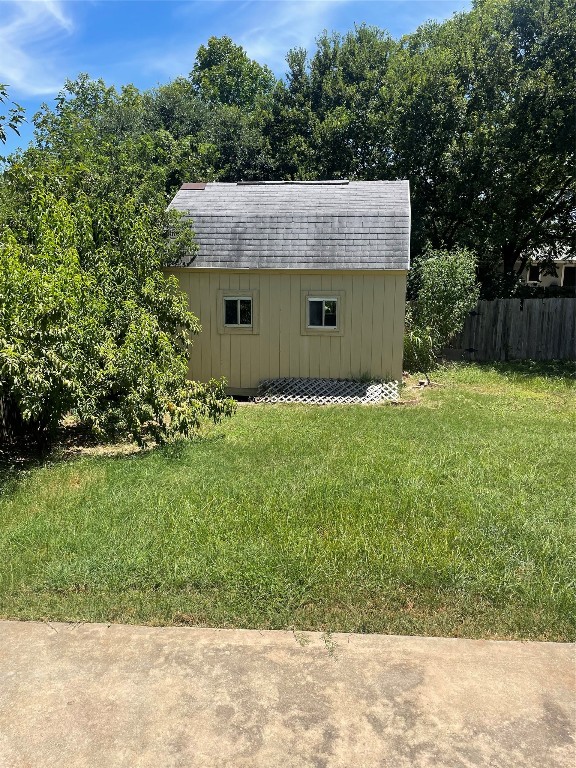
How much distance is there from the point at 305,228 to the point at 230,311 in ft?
8.03

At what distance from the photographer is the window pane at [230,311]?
12844 mm

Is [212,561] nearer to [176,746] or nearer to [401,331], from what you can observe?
[176,746]

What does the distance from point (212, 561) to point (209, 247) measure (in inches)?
374

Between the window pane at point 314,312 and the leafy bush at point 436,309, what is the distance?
3011 millimetres

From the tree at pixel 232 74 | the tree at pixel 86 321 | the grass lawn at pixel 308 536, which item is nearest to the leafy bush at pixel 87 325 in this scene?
the tree at pixel 86 321

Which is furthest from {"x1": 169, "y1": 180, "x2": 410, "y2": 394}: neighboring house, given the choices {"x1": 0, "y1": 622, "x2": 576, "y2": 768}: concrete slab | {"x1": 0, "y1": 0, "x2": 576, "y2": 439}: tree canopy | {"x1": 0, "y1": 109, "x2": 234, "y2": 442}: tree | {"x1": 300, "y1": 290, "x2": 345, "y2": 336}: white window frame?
{"x1": 0, "y1": 622, "x2": 576, "y2": 768}: concrete slab

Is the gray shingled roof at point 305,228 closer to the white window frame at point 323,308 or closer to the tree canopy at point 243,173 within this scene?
the white window frame at point 323,308

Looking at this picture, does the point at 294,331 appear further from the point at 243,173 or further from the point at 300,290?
the point at 243,173

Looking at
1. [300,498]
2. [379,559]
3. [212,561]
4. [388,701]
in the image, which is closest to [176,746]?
[388,701]

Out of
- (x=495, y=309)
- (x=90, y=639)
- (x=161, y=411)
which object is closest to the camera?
A: (x=90, y=639)

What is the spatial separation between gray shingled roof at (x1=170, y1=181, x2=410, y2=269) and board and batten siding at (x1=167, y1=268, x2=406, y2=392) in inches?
10.9

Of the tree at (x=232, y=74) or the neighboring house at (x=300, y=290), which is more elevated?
the tree at (x=232, y=74)

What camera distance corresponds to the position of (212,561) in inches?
174

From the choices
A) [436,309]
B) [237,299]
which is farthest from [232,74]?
[237,299]
